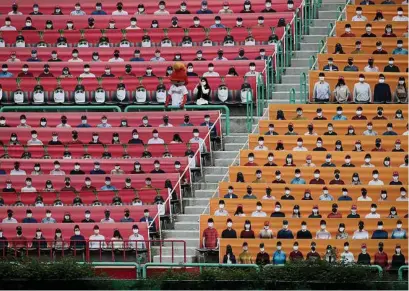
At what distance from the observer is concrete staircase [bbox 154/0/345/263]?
43922 millimetres

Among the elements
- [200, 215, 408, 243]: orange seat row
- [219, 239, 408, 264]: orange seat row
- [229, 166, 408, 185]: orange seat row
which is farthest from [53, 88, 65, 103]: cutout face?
[219, 239, 408, 264]: orange seat row

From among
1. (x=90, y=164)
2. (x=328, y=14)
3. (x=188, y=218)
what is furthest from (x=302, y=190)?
(x=328, y=14)

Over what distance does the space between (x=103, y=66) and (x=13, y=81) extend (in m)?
2.41

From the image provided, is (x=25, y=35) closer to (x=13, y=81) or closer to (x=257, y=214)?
(x=13, y=81)

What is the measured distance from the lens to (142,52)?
52406 mm

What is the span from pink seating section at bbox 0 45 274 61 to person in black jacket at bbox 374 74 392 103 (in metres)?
3.75

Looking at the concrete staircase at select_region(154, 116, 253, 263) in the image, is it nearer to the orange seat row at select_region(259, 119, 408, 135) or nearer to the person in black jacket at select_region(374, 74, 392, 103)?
the orange seat row at select_region(259, 119, 408, 135)

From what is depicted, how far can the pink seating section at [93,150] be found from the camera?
4728 centimetres

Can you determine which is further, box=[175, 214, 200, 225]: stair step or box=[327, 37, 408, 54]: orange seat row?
box=[327, 37, 408, 54]: orange seat row

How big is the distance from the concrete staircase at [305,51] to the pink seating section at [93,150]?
410cm

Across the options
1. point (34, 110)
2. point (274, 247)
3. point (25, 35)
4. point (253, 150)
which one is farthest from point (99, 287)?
point (25, 35)

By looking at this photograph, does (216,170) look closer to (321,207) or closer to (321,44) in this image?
(321,207)

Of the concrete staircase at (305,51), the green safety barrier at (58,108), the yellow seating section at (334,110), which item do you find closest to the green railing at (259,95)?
the concrete staircase at (305,51)

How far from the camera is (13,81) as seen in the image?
51.4 meters
